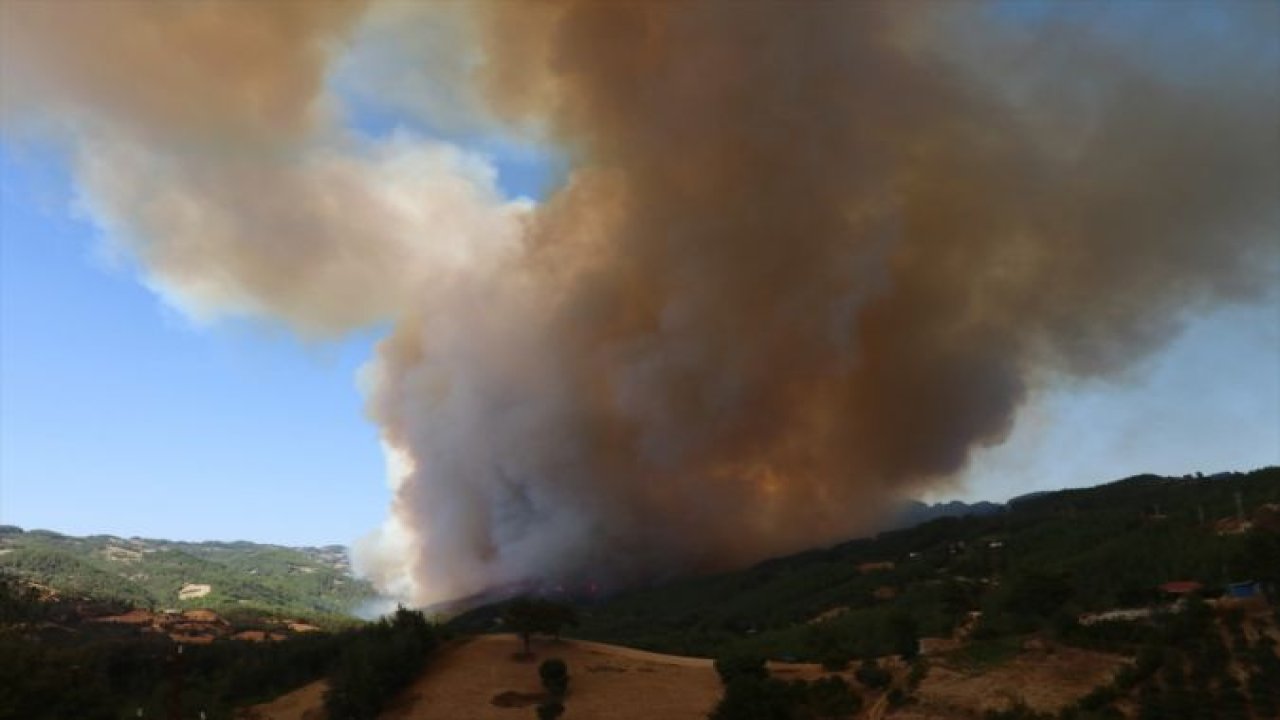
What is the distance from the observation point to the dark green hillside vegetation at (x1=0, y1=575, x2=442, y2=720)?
125 ft

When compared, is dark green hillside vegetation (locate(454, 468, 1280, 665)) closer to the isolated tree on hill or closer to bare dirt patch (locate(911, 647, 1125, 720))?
bare dirt patch (locate(911, 647, 1125, 720))

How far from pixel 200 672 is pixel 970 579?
6165cm

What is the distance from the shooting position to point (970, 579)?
76500 millimetres

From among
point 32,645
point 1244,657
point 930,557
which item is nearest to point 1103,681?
point 1244,657

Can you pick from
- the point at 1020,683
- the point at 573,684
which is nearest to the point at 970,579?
the point at 1020,683

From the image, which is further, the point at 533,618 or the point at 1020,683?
Answer: the point at 533,618

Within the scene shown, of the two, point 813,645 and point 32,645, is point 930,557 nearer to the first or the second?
point 813,645

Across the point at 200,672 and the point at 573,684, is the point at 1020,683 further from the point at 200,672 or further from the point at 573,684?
the point at 200,672

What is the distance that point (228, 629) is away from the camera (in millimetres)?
106438

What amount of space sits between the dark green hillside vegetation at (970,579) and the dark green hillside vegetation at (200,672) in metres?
21.2

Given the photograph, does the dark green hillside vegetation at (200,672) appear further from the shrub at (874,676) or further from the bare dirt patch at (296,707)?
the shrub at (874,676)

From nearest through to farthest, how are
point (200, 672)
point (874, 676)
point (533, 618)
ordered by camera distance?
point (874, 676), point (533, 618), point (200, 672)

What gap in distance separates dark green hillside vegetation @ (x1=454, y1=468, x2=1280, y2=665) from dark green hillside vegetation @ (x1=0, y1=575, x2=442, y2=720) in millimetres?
21180

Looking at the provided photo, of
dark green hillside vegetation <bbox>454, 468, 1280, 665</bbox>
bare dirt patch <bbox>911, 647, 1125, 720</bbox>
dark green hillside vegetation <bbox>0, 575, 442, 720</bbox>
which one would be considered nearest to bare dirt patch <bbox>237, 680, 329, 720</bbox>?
dark green hillside vegetation <bbox>0, 575, 442, 720</bbox>
